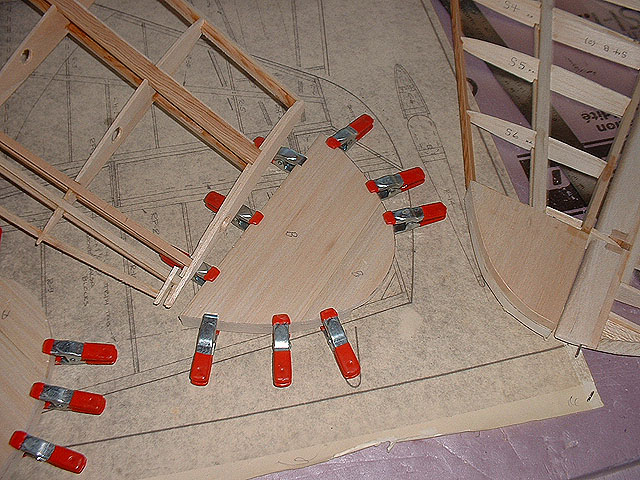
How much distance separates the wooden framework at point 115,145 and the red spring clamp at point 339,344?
347 mm

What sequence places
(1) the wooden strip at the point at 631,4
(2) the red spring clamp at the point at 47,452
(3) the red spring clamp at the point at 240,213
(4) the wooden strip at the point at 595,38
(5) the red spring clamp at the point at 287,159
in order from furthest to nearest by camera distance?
1. (1) the wooden strip at the point at 631,4
2. (4) the wooden strip at the point at 595,38
3. (5) the red spring clamp at the point at 287,159
4. (3) the red spring clamp at the point at 240,213
5. (2) the red spring clamp at the point at 47,452

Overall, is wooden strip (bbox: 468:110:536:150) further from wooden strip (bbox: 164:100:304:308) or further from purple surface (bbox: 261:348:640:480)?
purple surface (bbox: 261:348:640:480)

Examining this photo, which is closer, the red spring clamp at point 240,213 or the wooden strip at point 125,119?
the wooden strip at point 125,119

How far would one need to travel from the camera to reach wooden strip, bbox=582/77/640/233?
5.36 feet

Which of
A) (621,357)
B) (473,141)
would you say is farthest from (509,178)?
(621,357)

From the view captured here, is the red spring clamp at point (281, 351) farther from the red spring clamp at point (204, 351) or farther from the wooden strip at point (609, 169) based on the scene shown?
the wooden strip at point (609, 169)

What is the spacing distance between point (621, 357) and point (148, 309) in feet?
4.25

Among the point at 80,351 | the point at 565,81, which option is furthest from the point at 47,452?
the point at 565,81

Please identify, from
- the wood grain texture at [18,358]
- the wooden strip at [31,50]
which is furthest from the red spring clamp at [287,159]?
the wood grain texture at [18,358]

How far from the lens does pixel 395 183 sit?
68.4 inches

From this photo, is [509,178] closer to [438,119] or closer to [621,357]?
[438,119]

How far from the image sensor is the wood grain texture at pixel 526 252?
154 centimetres

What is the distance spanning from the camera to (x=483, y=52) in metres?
1.86

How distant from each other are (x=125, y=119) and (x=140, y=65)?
136 millimetres
